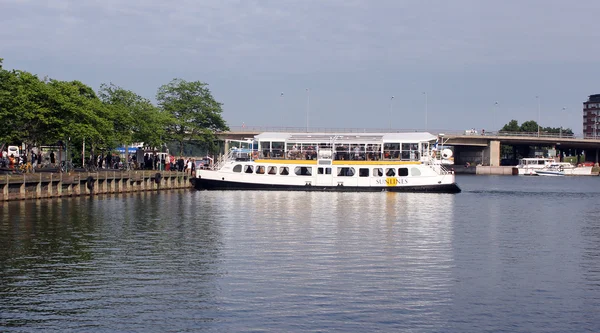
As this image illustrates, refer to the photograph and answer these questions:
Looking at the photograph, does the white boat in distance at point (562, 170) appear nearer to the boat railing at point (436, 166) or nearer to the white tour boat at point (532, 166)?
the white tour boat at point (532, 166)

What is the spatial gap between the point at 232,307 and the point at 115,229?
20565 mm

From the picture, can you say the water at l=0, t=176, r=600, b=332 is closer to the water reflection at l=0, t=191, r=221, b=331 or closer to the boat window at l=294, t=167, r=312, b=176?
the water reflection at l=0, t=191, r=221, b=331

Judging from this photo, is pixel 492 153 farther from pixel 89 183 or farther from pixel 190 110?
pixel 89 183

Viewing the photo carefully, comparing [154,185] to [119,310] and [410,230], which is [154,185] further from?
[119,310]

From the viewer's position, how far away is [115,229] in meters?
44.0

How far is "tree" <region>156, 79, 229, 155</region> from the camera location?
11900 centimetres

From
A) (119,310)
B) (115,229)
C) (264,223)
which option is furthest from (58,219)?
(119,310)

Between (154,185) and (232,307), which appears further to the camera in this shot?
(154,185)

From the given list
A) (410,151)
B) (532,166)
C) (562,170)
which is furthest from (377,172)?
(532,166)

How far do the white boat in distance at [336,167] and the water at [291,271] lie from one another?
2565cm

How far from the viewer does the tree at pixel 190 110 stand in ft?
390

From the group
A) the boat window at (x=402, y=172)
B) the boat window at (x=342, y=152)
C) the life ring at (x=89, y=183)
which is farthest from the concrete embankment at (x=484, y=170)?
the life ring at (x=89, y=183)

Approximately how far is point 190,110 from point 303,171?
40.7 meters

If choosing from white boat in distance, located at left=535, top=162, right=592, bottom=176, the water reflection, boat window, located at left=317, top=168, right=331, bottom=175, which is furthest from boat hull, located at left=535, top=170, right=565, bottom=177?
the water reflection
